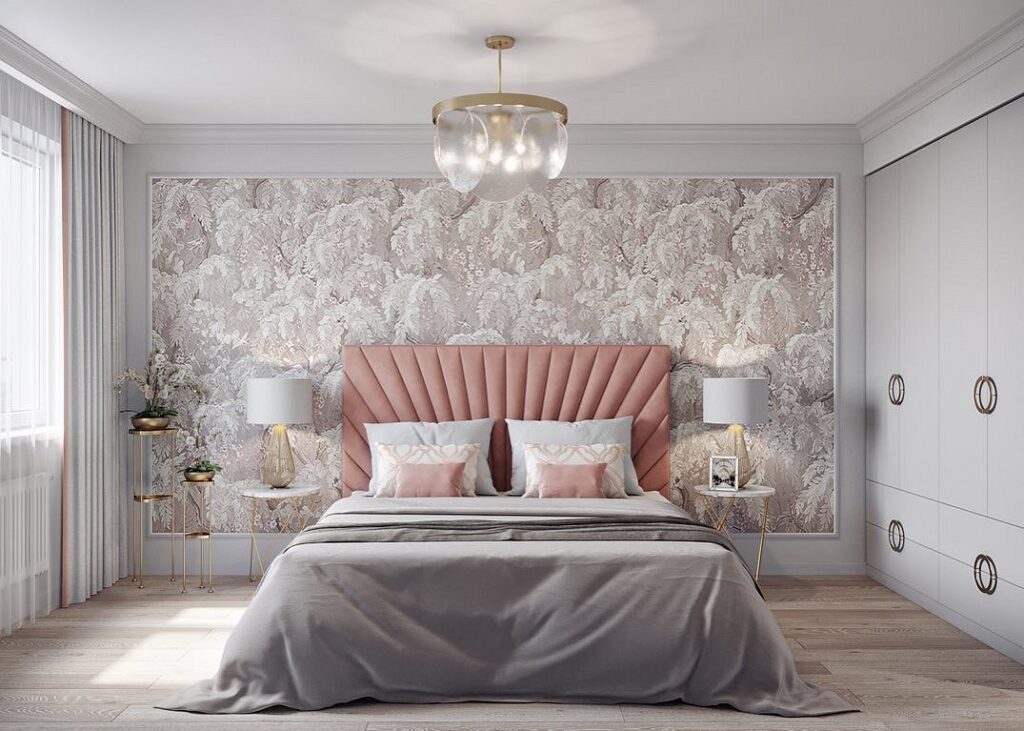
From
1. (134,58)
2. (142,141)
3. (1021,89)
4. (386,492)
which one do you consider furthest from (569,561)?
(142,141)

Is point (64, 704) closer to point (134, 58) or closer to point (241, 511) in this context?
point (241, 511)

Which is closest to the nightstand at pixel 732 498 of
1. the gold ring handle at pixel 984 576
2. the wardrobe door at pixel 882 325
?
the wardrobe door at pixel 882 325

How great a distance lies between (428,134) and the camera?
5.58 meters

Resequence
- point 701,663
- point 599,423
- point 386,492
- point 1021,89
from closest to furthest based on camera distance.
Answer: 1. point 701,663
2. point 1021,89
3. point 386,492
4. point 599,423

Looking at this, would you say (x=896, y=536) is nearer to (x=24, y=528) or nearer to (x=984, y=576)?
(x=984, y=576)

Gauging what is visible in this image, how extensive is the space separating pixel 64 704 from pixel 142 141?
11.3 ft

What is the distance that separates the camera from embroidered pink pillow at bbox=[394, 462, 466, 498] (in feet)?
15.8

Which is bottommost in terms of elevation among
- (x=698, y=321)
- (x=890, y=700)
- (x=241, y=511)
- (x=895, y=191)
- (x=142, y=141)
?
(x=890, y=700)

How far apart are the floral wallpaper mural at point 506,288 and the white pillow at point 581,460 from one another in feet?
2.46

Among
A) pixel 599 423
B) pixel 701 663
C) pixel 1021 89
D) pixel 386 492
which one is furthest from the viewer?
pixel 599 423

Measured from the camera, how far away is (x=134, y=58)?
4297 millimetres

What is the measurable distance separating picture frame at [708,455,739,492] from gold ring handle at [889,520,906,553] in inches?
36.7

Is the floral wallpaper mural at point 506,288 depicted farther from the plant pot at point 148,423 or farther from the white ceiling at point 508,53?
the white ceiling at point 508,53

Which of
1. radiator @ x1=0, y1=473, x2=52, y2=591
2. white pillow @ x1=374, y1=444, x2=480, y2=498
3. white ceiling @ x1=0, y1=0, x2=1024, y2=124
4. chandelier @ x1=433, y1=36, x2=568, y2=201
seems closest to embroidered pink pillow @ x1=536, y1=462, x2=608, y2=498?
white pillow @ x1=374, y1=444, x2=480, y2=498
